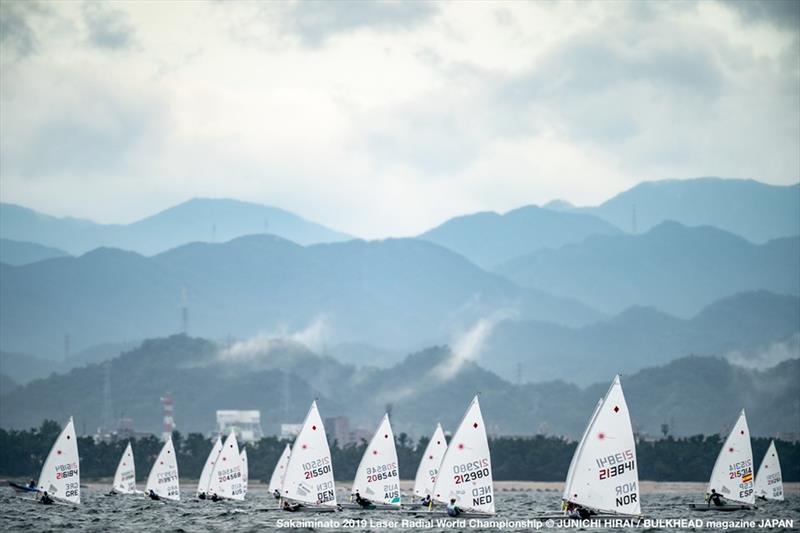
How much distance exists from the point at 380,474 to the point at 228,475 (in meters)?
32.6

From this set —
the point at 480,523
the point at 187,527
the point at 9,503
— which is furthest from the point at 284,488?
the point at 9,503

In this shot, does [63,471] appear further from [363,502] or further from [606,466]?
[606,466]

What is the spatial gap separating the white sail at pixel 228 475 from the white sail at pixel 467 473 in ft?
154

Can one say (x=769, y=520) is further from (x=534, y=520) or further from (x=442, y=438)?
(x=442, y=438)

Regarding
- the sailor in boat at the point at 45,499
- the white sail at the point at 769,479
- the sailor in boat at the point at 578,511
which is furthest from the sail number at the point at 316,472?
the white sail at the point at 769,479

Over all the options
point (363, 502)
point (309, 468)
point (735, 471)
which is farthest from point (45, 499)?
point (735, 471)

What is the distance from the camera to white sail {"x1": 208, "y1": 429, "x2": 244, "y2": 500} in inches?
4803

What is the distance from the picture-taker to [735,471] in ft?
322

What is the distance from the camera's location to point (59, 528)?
265ft

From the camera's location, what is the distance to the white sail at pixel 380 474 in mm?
93312

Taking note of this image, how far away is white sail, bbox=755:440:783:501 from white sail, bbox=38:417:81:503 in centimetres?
5734

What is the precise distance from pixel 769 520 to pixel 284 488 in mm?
31511

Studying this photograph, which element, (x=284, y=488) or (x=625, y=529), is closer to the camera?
(x=625, y=529)

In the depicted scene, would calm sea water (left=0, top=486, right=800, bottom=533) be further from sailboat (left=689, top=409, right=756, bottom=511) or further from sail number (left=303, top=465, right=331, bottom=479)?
sail number (left=303, top=465, right=331, bottom=479)
